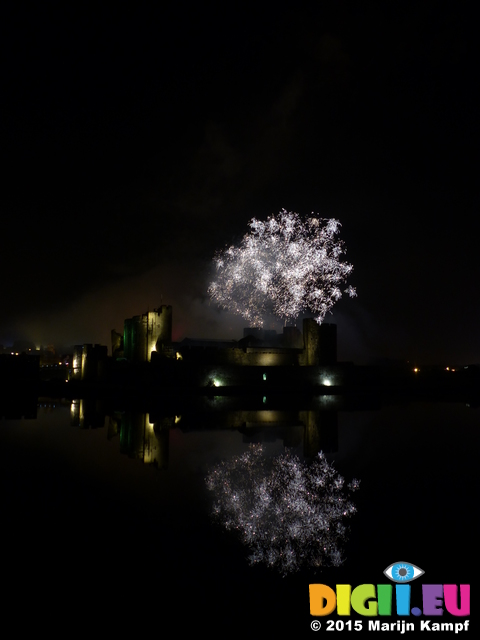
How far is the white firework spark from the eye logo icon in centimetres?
44

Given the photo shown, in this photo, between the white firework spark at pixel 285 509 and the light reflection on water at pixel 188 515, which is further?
the white firework spark at pixel 285 509

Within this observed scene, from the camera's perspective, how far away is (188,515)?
5.26m

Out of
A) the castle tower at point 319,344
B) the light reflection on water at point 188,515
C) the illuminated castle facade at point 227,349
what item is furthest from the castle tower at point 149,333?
the light reflection on water at point 188,515

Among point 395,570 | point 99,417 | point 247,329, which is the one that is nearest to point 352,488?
point 395,570

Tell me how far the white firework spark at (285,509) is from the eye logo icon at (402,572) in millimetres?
436

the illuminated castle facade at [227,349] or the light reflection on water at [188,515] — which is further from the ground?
the illuminated castle facade at [227,349]

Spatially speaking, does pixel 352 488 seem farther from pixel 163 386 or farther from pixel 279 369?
pixel 279 369

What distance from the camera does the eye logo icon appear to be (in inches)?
150

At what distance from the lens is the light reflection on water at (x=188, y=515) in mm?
3633

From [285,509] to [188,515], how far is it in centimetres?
120

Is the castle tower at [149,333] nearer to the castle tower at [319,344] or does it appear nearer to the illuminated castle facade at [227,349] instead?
the illuminated castle facade at [227,349]

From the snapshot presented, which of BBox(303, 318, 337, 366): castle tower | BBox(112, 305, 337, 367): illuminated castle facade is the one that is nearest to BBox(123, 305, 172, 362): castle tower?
BBox(112, 305, 337, 367): illuminated castle facade

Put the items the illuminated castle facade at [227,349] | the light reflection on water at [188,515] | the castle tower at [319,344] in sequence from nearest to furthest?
the light reflection on water at [188,515] → the illuminated castle facade at [227,349] → the castle tower at [319,344]

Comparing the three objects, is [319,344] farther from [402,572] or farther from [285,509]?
[402,572]
